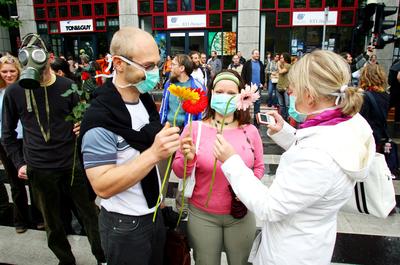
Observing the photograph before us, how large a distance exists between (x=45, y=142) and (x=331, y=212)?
235cm

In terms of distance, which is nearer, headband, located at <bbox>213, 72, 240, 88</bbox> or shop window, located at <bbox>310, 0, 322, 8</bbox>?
→ headband, located at <bbox>213, 72, 240, 88</bbox>

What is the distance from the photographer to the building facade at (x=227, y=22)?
50.8 feet

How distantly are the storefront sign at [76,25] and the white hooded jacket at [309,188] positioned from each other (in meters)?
18.5

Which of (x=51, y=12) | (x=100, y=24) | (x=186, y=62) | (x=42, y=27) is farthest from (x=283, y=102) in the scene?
(x=42, y=27)

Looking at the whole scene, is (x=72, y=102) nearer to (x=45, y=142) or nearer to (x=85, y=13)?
(x=45, y=142)

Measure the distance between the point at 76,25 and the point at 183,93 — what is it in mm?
18800

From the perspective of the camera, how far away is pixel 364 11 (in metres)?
9.12

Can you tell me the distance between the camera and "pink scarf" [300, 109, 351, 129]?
5.07 feet

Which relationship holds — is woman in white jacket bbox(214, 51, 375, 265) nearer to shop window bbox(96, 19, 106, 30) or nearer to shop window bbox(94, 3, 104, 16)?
shop window bbox(96, 19, 106, 30)

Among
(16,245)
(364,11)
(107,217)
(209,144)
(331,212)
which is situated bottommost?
(16,245)

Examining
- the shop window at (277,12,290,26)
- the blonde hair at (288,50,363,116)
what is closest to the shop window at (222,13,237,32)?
the shop window at (277,12,290,26)

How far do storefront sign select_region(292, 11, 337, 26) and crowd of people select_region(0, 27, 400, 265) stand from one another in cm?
1479

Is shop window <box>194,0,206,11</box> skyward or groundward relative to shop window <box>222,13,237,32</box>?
skyward

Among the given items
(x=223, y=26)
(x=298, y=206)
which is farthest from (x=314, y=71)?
(x=223, y=26)
